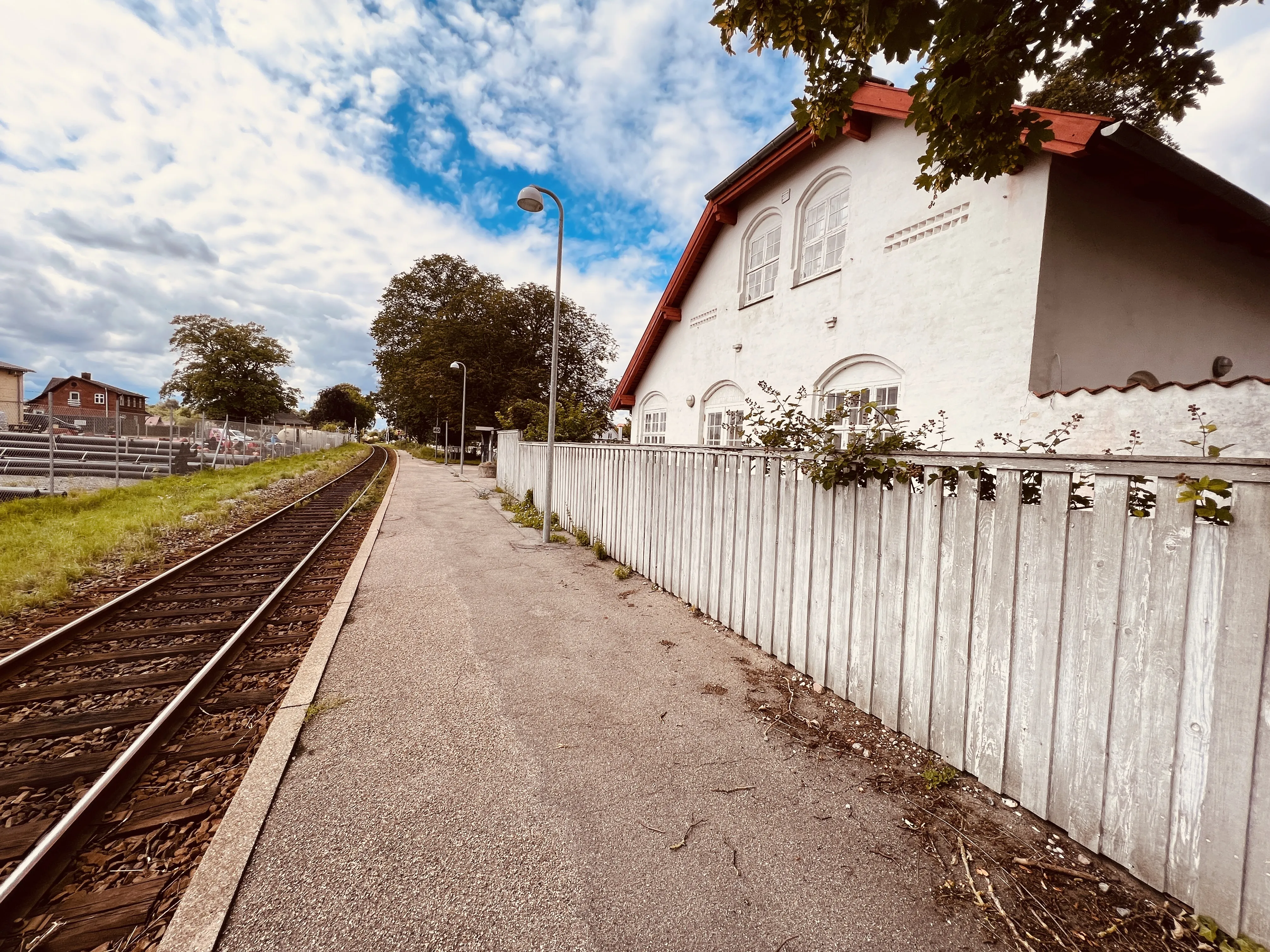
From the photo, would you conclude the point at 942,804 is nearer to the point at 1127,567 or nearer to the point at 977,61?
the point at 1127,567

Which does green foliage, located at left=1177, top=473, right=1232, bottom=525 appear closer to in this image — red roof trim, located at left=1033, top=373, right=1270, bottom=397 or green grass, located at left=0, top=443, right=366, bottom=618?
red roof trim, located at left=1033, top=373, right=1270, bottom=397

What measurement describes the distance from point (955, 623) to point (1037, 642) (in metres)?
0.42

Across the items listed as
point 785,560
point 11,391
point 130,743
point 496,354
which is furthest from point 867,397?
point 11,391

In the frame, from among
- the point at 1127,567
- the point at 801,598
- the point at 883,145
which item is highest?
the point at 883,145

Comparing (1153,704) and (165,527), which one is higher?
(1153,704)

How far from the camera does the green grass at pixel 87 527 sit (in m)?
5.93

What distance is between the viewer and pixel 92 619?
493 cm

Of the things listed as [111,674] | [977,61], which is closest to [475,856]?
[111,674]

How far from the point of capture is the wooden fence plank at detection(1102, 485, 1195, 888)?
2070 millimetres

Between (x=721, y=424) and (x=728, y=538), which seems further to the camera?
(x=721, y=424)

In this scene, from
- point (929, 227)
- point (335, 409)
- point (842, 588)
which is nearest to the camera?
point (842, 588)

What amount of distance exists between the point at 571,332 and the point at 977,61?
4063 cm

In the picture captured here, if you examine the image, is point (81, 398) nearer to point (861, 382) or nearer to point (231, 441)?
point (231, 441)

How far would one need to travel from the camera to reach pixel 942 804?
8.85 ft
